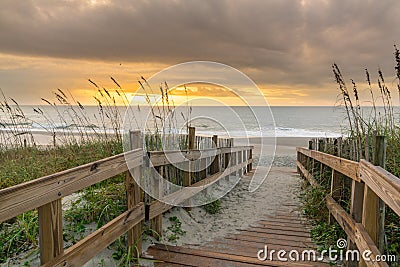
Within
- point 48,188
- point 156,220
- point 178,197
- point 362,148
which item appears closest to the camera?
point 48,188

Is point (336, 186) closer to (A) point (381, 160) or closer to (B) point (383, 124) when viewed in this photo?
(A) point (381, 160)

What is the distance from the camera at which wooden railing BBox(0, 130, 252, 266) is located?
5.29 feet

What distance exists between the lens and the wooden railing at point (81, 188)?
1.61 m

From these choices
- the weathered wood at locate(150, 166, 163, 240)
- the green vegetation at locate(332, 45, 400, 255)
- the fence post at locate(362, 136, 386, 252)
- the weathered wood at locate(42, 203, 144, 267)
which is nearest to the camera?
the weathered wood at locate(42, 203, 144, 267)

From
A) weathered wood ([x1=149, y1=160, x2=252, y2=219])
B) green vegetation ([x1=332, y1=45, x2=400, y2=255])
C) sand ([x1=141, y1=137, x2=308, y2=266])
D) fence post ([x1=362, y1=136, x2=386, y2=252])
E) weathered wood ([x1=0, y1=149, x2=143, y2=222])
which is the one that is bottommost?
sand ([x1=141, y1=137, x2=308, y2=266])

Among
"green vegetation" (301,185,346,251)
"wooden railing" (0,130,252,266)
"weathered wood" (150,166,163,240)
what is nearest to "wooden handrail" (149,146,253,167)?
"wooden railing" (0,130,252,266)

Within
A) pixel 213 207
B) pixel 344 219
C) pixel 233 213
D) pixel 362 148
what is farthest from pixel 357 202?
pixel 213 207

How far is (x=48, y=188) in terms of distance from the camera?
1.79m

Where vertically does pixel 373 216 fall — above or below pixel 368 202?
below

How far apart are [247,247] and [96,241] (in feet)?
6.66

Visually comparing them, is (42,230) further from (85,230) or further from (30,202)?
(85,230)

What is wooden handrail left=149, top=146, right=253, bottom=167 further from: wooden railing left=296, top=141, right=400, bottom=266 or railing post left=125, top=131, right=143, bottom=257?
wooden railing left=296, top=141, right=400, bottom=266

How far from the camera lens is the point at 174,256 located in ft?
10.5

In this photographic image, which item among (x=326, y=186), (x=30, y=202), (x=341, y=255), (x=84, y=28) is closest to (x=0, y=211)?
(x=30, y=202)
